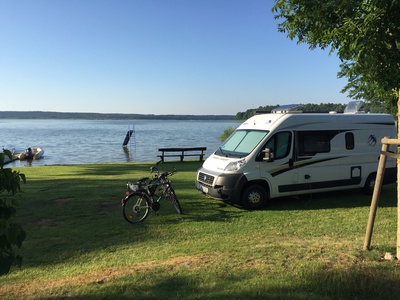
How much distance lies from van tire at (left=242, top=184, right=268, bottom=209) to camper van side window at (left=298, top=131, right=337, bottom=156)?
57.6 inches

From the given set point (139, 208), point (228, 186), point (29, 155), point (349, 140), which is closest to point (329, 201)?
point (349, 140)

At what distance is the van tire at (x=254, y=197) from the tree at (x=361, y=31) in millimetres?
4320

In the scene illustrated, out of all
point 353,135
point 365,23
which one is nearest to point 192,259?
point 365,23

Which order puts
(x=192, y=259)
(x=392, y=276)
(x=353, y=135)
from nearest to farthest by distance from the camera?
1. (x=392, y=276)
2. (x=192, y=259)
3. (x=353, y=135)

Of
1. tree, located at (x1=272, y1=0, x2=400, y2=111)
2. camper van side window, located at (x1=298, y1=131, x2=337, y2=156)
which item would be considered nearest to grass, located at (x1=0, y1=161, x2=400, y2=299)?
camper van side window, located at (x1=298, y1=131, x2=337, y2=156)

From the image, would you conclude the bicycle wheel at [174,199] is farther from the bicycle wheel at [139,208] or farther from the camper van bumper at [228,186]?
the camper van bumper at [228,186]

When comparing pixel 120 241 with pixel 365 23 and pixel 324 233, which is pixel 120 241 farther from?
pixel 365 23

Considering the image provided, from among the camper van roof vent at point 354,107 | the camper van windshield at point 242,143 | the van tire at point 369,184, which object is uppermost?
the camper van roof vent at point 354,107

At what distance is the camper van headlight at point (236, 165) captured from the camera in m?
8.32

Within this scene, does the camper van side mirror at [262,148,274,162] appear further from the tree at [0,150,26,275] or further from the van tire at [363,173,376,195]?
the tree at [0,150,26,275]

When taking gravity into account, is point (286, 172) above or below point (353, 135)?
below

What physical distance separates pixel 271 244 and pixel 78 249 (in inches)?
120

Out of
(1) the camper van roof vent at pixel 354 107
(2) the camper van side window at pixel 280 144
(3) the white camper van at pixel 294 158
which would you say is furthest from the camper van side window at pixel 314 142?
(1) the camper van roof vent at pixel 354 107

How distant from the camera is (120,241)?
6180 mm
